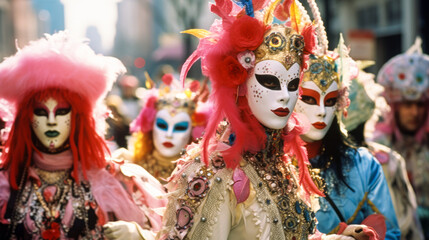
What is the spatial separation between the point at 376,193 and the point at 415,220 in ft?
4.39

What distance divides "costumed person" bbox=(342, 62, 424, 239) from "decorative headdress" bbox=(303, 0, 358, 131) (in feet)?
1.78

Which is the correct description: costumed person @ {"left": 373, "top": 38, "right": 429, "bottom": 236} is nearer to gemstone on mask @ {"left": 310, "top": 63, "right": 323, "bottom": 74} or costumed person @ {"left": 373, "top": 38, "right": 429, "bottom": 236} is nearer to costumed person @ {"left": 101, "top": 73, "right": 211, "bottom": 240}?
costumed person @ {"left": 101, "top": 73, "right": 211, "bottom": 240}

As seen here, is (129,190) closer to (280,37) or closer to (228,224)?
(228,224)

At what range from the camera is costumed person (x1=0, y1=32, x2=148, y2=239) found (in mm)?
3621

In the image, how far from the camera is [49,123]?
12.1 ft

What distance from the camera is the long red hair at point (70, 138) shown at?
145 inches

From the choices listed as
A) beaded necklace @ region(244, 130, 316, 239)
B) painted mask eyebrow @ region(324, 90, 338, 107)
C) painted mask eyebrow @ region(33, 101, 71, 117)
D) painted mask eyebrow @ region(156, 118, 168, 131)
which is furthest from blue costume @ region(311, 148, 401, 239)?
painted mask eyebrow @ region(33, 101, 71, 117)

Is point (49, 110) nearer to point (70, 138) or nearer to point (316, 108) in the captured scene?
point (70, 138)

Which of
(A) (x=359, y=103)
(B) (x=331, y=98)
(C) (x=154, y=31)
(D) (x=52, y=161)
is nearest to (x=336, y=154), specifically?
(B) (x=331, y=98)

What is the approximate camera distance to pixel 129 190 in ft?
13.2

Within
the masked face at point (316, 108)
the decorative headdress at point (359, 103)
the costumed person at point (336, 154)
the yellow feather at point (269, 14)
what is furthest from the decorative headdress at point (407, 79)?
the yellow feather at point (269, 14)

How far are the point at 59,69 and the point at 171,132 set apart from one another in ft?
5.45

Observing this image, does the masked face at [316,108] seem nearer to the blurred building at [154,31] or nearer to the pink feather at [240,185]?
the pink feather at [240,185]

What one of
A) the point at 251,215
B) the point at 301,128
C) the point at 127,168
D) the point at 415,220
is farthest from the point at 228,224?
the point at 415,220
